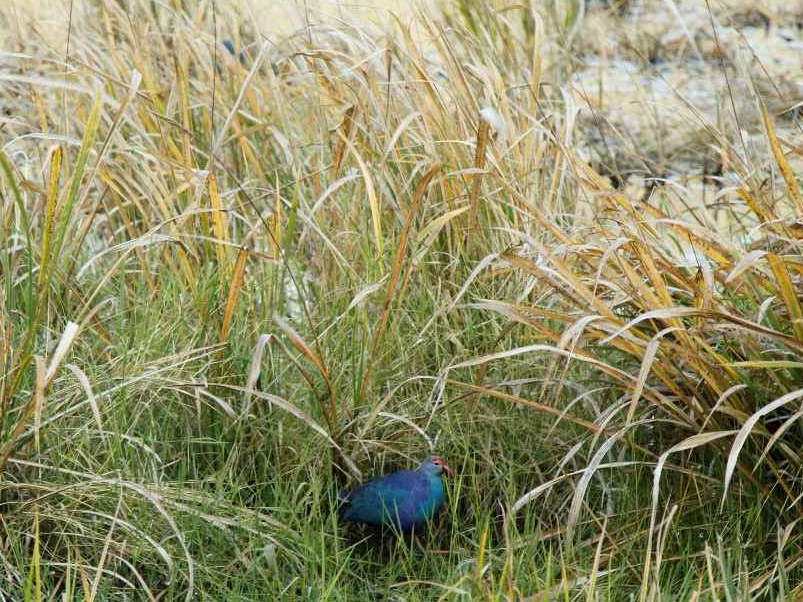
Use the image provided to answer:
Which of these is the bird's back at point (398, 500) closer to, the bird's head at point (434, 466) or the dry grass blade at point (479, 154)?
the bird's head at point (434, 466)

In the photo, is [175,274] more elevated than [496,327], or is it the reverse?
[175,274]

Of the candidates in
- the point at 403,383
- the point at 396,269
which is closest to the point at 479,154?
the point at 396,269

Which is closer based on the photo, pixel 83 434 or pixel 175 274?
pixel 83 434

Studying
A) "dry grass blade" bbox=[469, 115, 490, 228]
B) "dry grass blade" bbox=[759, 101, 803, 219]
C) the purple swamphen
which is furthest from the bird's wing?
"dry grass blade" bbox=[759, 101, 803, 219]

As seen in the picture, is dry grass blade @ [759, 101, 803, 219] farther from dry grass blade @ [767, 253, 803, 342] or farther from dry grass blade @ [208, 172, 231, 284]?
dry grass blade @ [208, 172, 231, 284]

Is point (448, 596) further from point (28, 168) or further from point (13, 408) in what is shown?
point (28, 168)

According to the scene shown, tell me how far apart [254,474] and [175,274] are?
0.42 metres

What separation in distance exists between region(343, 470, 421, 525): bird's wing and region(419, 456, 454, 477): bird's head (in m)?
0.02

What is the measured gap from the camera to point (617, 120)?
159 inches

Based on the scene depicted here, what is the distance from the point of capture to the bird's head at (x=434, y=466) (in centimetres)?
178

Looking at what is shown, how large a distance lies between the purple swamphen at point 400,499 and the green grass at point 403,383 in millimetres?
39

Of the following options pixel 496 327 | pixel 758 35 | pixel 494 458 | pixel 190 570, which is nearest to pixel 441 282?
pixel 496 327

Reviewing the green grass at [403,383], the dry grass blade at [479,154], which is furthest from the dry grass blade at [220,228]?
the dry grass blade at [479,154]

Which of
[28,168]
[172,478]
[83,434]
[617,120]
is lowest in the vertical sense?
[617,120]
